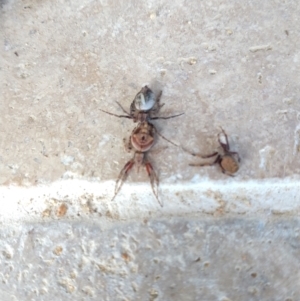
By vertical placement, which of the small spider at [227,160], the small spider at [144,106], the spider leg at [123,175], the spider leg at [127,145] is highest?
the small spider at [144,106]

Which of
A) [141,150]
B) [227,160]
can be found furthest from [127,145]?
[227,160]

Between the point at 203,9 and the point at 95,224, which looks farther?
the point at 203,9

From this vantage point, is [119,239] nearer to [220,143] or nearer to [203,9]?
[220,143]

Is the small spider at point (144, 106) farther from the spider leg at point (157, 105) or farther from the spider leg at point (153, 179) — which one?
the spider leg at point (153, 179)

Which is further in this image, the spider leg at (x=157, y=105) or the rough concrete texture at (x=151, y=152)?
the spider leg at (x=157, y=105)

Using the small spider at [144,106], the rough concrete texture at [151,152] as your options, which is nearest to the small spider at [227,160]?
the rough concrete texture at [151,152]

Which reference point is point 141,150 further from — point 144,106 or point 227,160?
point 227,160

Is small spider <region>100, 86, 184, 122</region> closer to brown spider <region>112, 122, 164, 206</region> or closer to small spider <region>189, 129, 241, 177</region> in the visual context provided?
brown spider <region>112, 122, 164, 206</region>

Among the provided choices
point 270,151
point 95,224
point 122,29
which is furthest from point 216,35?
point 95,224
